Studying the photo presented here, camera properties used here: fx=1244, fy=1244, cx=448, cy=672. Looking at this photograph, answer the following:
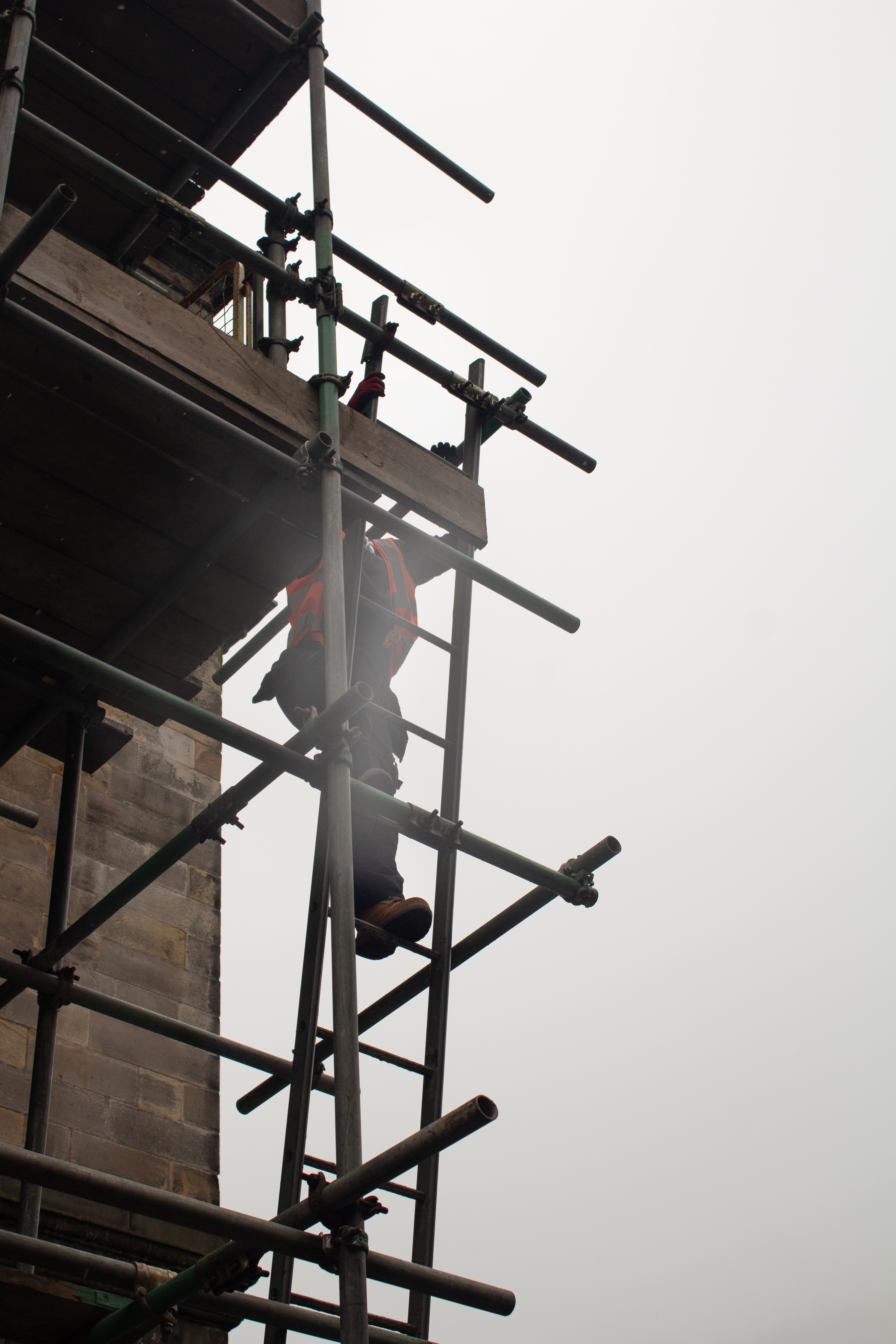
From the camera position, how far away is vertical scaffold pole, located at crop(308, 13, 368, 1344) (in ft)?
9.86

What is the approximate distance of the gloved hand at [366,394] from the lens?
5652 millimetres

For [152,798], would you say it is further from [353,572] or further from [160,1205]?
[160,1205]

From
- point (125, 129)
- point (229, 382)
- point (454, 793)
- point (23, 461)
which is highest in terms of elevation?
point (125, 129)

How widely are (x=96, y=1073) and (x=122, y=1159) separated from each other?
0.49 m

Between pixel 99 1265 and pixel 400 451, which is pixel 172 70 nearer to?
pixel 400 451

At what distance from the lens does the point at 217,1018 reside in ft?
25.6

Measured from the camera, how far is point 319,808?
4836 millimetres

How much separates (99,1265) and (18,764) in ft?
16.5

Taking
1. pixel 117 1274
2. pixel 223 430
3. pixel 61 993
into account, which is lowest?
pixel 117 1274

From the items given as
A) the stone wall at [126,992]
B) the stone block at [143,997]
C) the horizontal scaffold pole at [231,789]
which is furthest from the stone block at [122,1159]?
the horizontal scaffold pole at [231,789]

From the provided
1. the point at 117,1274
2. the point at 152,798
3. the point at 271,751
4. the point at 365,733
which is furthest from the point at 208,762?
the point at 117,1274

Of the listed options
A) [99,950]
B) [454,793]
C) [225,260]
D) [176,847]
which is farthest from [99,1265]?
[225,260]

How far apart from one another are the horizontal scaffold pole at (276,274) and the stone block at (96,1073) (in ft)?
13.7

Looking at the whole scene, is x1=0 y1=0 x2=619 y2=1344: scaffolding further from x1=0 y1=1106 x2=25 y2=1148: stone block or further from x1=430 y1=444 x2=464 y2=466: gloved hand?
x1=0 y1=1106 x2=25 y2=1148: stone block
